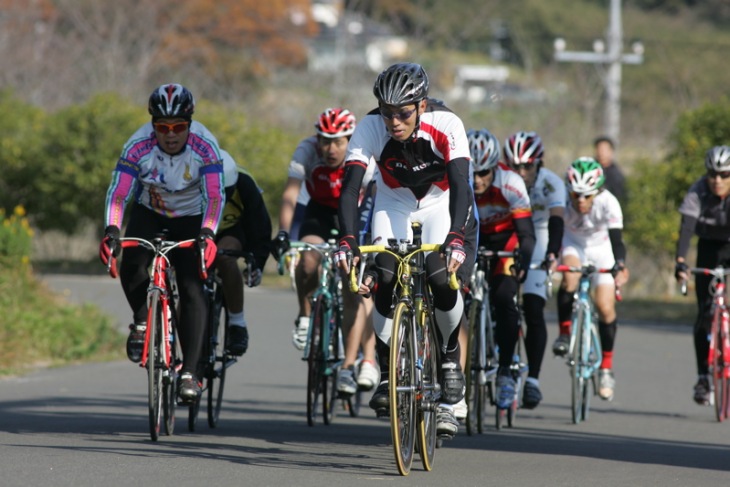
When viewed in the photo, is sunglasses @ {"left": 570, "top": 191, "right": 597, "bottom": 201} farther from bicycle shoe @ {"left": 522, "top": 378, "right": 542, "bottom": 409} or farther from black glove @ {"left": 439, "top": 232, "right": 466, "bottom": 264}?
black glove @ {"left": 439, "top": 232, "right": 466, "bottom": 264}

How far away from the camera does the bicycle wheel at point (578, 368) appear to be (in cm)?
1138

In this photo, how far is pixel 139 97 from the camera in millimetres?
37031

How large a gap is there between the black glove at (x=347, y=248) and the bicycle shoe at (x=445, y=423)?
1.14 metres

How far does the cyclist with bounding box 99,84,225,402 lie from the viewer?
9.03m

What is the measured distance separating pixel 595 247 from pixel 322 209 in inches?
108

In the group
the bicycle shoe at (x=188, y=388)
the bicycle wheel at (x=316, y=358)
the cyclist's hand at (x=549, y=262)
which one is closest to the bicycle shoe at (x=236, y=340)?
the bicycle wheel at (x=316, y=358)

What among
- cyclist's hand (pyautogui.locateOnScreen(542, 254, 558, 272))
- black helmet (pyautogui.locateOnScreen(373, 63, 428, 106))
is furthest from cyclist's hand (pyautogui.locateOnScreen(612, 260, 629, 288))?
black helmet (pyautogui.locateOnScreen(373, 63, 428, 106))

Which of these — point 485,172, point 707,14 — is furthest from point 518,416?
point 707,14

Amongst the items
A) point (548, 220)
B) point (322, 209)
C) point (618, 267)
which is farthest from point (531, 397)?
point (322, 209)

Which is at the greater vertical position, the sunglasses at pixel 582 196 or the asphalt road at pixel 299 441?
the sunglasses at pixel 582 196

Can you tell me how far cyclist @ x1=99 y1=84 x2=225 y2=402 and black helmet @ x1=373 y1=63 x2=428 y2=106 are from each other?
61.9 inches

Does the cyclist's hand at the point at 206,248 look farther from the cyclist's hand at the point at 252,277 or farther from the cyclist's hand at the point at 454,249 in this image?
the cyclist's hand at the point at 454,249

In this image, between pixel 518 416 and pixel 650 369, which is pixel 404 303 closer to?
pixel 518 416

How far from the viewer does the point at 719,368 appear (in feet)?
39.4
